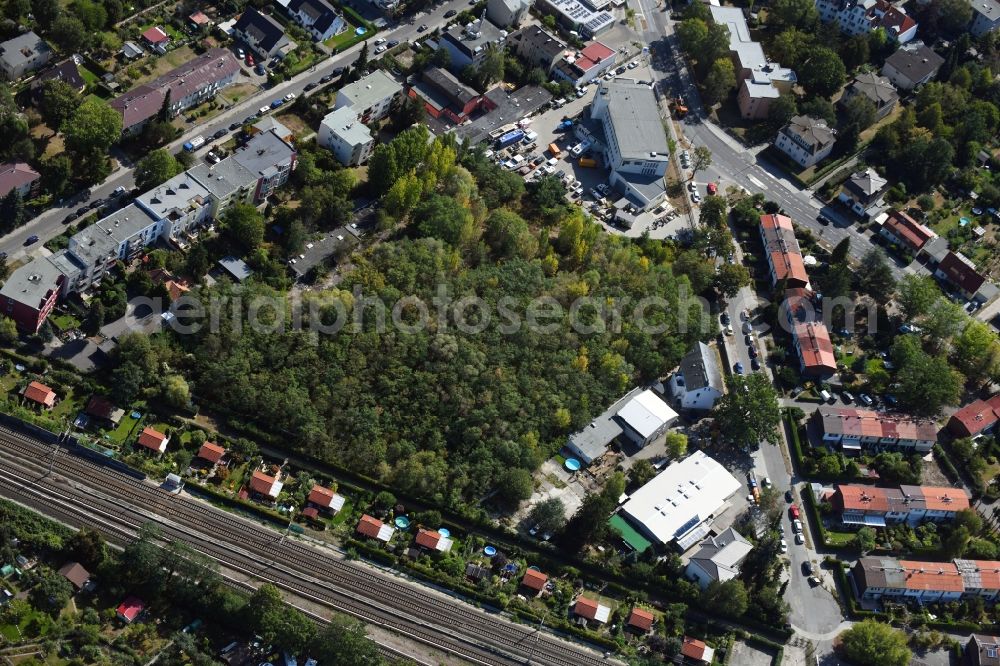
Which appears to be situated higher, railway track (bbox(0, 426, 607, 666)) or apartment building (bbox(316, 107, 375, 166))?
apartment building (bbox(316, 107, 375, 166))

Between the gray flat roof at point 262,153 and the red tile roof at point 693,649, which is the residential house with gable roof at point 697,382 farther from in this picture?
the gray flat roof at point 262,153

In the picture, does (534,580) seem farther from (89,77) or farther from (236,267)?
(89,77)

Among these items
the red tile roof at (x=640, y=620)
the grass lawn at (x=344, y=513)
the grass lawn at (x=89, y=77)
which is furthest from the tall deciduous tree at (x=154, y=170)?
the red tile roof at (x=640, y=620)

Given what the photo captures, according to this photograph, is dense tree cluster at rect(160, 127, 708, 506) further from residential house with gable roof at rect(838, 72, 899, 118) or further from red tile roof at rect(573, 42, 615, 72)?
residential house with gable roof at rect(838, 72, 899, 118)

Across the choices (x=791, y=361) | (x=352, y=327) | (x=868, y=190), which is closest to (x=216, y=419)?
(x=352, y=327)

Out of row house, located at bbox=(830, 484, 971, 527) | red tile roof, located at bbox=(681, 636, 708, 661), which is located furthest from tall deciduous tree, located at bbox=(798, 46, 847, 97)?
red tile roof, located at bbox=(681, 636, 708, 661)

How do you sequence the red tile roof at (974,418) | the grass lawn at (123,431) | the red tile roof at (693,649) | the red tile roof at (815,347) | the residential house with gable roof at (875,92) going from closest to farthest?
the red tile roof at (693,649) → the grass lawn at (123,431) → the red tile roof at (974,418) → the red tile roof at (815,347) → the residential house with gable roof at (875,92)

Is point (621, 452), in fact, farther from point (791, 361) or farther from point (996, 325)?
point (996, 325)
